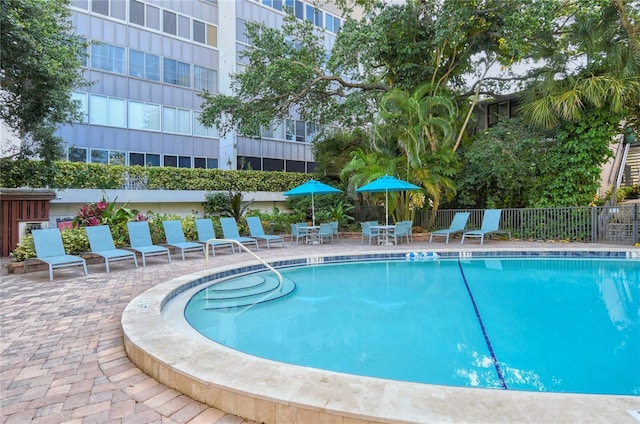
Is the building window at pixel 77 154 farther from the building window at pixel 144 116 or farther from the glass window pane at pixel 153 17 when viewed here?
the glass window pane at pixel 153 17

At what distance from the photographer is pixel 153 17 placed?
21188mm

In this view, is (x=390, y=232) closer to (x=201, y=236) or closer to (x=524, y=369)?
(x=201, y=236)

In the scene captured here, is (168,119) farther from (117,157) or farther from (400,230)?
(400,230)

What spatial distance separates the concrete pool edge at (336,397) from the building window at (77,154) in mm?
18974

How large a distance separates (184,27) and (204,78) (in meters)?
3.05

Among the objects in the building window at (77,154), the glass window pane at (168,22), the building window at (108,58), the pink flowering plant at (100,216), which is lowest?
the pink flowering plant at (100,216)

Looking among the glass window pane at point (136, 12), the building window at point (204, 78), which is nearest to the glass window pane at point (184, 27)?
the building window at point (204, 78)

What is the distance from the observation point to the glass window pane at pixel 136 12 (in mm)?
20297

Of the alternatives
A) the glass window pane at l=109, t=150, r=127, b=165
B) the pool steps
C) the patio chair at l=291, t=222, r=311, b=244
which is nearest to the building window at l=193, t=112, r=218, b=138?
the glass window pane at l=109, t=150, r=127, b=165

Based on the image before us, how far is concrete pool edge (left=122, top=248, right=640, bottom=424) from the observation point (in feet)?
7.01

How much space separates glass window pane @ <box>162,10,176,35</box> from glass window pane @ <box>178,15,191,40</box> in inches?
14.2

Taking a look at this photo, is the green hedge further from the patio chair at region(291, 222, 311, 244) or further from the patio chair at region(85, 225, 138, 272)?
the patio chair at region(291, 222, 311, 244)

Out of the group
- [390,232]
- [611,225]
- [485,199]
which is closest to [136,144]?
[390,232]

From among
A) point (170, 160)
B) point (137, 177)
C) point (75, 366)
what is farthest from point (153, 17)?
point (75, 366)
